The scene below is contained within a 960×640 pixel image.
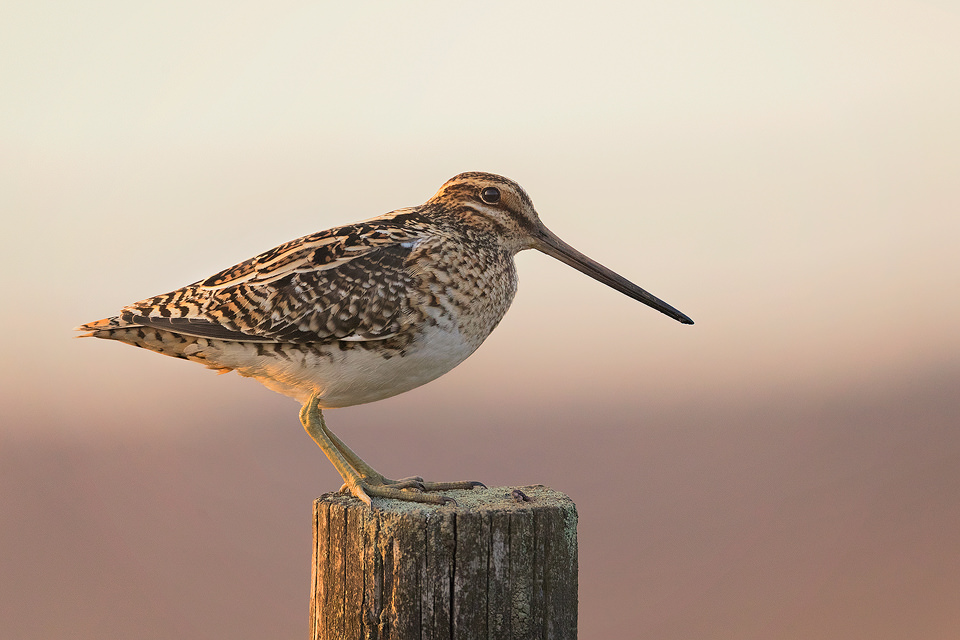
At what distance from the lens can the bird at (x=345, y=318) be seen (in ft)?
15.5

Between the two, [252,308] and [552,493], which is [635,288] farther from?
[252,308]

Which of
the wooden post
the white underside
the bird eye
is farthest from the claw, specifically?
the bird eye

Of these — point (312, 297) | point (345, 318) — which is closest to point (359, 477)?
point (345, 318)

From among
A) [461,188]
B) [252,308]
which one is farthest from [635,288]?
[252,308]

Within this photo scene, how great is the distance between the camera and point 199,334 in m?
4.83

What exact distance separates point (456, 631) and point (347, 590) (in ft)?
1.82

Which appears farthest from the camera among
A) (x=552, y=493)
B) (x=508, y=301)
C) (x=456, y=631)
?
(x=508, y=301)

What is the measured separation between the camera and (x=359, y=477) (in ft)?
15.2

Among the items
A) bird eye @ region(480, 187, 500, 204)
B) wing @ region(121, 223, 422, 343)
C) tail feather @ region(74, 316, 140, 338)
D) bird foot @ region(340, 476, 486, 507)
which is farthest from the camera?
bird eye @ region(480, 187, 500, 204)

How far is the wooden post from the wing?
3.32 ft

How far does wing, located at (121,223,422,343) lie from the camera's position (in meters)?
4.72

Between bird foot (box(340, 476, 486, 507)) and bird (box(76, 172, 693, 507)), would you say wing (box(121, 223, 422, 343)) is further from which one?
bird foot (box(340, 476, 486, 507))

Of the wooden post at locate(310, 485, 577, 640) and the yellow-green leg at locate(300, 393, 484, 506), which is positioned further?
the yellow-green leg at locate(300, 393, 484, 506)

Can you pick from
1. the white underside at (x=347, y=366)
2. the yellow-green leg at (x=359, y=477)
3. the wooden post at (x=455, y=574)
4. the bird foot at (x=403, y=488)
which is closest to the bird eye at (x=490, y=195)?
the white underside at (x=347, y=366)
